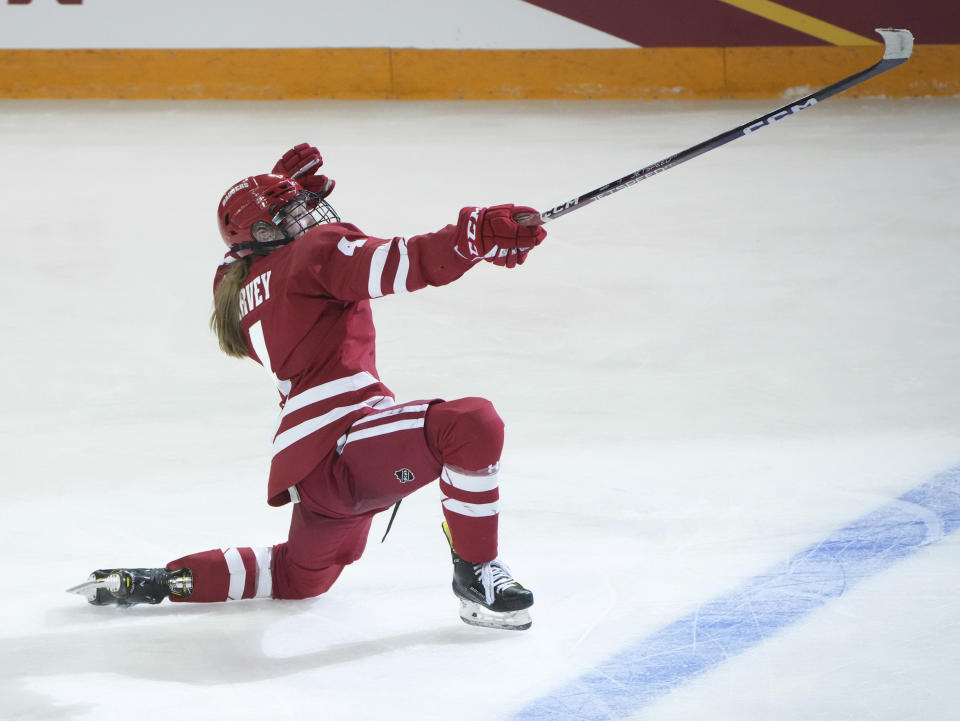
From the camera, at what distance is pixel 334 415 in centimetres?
242

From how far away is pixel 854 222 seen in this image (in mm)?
5406

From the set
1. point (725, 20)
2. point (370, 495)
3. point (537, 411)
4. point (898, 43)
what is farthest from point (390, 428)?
point (725, 20)

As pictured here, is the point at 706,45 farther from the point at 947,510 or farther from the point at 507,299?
the point at 947,510

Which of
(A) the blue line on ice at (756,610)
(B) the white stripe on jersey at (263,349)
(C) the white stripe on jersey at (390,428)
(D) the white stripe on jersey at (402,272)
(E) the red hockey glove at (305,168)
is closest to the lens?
(A) the blue line on ice at (756,610)

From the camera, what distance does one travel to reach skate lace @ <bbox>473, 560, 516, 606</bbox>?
93.5 inches

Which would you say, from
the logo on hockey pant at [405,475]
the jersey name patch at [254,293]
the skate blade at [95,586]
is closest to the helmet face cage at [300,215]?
the jersey name patch at [254,293]

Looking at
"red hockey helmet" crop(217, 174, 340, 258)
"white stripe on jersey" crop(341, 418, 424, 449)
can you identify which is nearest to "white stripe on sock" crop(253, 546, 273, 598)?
"white stripe on jersey" crop(341, 418, 424, 449)

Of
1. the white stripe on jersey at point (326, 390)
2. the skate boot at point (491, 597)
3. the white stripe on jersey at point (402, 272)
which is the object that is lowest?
the skate boot at point (491, 597)

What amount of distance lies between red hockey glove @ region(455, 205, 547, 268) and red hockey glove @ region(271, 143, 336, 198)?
24.9 inches

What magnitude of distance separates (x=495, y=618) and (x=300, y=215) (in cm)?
84

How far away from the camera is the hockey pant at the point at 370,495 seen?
2.32 meters

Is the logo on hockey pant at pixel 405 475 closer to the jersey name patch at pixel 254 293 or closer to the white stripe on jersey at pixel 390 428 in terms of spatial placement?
the white stripe on jersey at pixel 390 428

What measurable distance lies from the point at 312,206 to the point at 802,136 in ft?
16.3

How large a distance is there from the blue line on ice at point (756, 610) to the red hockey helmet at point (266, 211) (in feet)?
3.19
